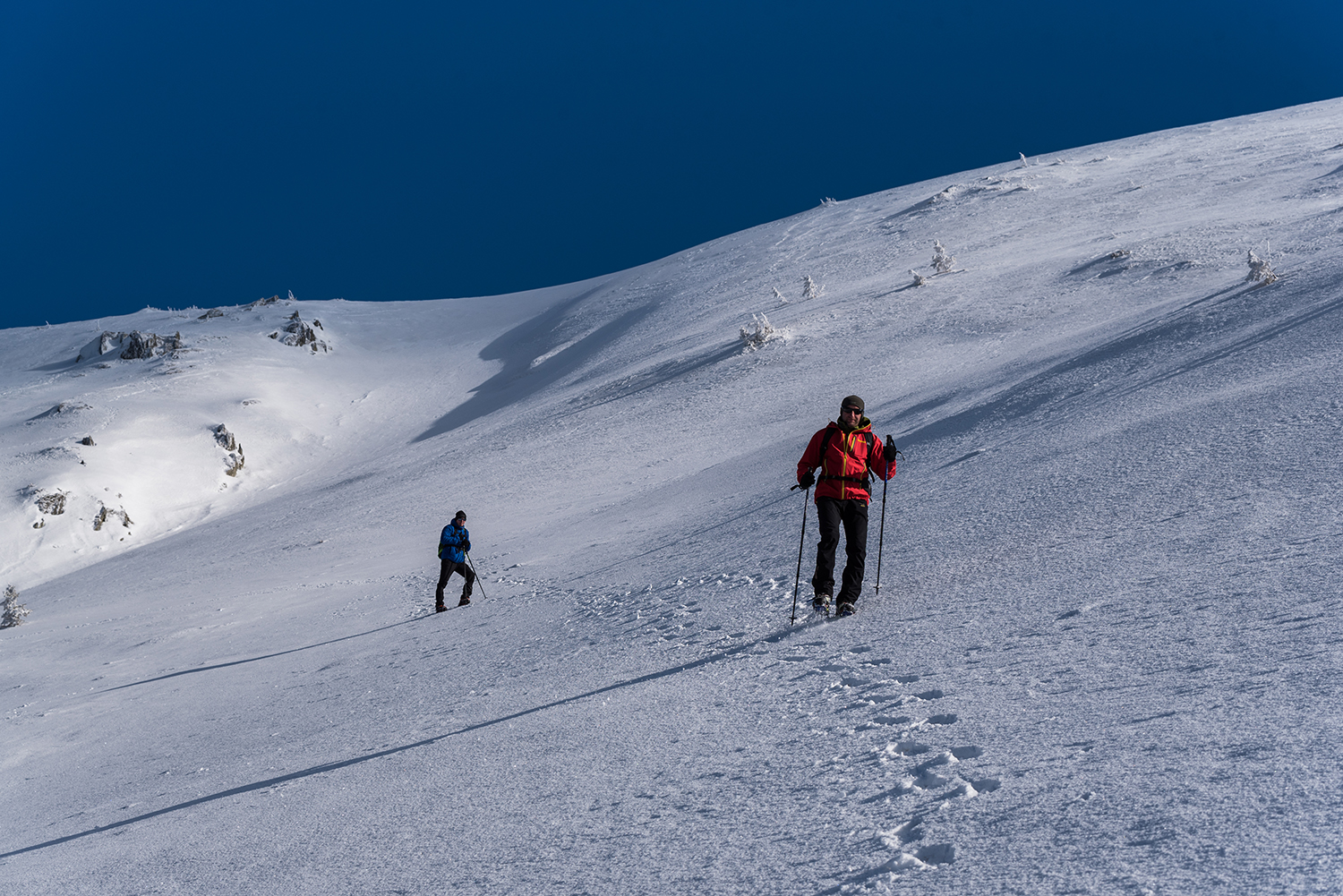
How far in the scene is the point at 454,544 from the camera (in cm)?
1134

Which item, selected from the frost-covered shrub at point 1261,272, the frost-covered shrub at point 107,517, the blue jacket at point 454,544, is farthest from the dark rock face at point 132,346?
the frost-covered shrub at point 1261,272

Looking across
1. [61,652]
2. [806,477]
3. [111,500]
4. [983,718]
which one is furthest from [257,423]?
[983,718]

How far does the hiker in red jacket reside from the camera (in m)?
6.49

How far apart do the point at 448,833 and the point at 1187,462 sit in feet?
A: 20.1

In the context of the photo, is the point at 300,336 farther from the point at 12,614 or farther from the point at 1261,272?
the point at 1261,272

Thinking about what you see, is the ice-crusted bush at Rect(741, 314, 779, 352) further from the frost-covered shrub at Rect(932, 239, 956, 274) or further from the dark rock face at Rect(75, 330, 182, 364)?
the dark rock face at Rect(75, 330, 182, 364)

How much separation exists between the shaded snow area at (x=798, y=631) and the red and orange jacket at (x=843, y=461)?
88 cm

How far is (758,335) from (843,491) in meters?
14.0

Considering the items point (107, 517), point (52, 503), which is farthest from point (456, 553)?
point (52, 503)

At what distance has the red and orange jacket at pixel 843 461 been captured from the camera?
6562mm

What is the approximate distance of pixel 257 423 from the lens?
2942 centimetres

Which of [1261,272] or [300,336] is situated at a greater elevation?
[300,336]

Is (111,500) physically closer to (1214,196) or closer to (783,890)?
(783,890)

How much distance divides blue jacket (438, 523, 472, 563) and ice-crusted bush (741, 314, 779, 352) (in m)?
10.2
